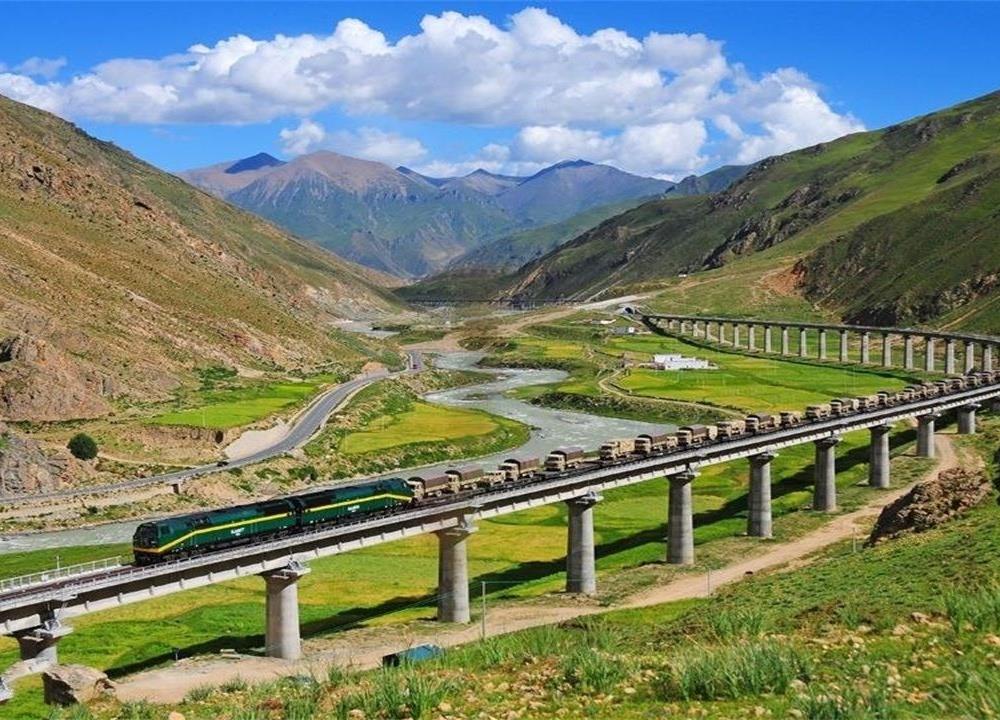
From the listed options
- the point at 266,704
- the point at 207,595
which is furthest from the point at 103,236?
the point at 266,704

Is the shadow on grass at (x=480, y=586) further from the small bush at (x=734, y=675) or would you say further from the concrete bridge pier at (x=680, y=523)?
the small bush at (x=734, y=675)

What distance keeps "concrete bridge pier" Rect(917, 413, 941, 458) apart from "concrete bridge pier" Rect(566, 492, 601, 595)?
53.2 meters

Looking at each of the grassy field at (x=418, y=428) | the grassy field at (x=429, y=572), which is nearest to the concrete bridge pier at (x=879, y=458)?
the grassy field at (x=429, y=572)

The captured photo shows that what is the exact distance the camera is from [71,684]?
36.8 metres

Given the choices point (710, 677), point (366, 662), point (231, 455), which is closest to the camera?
point (710, 677)

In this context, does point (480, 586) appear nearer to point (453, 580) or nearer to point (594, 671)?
point (453, 580)

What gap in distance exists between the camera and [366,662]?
49250 mm

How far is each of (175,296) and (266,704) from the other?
545 ft

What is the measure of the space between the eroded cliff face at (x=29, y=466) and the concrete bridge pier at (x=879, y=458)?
72.8 meters

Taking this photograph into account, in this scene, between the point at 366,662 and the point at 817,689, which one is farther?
the point at 366,662

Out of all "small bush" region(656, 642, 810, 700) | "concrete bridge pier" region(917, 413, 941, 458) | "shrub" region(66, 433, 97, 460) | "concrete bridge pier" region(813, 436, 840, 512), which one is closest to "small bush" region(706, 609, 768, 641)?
"small bush" region(656, 642, 810, 700)

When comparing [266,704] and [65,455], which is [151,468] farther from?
[266,704]

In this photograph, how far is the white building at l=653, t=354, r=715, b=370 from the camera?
628 ft

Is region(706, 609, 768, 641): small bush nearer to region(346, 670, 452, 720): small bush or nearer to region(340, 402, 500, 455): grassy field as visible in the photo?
region(346, 670, 452, 720): small bush
